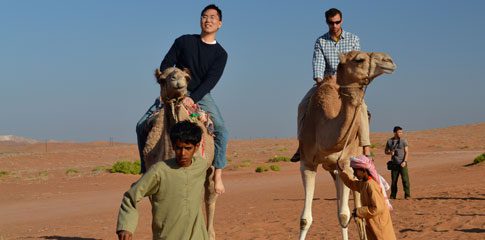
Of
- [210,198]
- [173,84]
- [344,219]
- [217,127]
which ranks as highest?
[173,84]

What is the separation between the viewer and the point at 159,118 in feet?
24.8

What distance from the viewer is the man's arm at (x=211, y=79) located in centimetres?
845

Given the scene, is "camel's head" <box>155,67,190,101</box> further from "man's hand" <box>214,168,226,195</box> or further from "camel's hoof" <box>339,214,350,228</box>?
"camel's hoof" <box>339,214,350,228</box>

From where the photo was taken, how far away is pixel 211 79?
8.67 meters

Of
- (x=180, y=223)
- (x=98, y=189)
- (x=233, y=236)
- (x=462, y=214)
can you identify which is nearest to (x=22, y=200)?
(x=98, y=189)

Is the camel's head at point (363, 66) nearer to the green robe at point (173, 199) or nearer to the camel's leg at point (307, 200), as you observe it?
the camel's leg at point (307, 200)

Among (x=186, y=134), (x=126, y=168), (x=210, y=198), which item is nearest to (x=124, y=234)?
(x=186, y=134)

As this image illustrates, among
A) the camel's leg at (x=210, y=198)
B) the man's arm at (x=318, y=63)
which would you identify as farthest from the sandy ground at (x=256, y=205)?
the camel's leg at (x=210, y=198)

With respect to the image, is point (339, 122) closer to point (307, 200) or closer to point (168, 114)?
point (307, 200)

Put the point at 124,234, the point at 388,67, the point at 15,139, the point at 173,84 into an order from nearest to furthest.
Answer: the point at 124,234 → the point at 173,84 → the point at 388,67 → the point at 15,139

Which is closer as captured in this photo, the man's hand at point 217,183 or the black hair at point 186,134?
the black hair at point 186,134

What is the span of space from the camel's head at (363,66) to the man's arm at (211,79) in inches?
54.1

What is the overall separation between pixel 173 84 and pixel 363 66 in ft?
7.30

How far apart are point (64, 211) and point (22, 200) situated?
407 centimetres
